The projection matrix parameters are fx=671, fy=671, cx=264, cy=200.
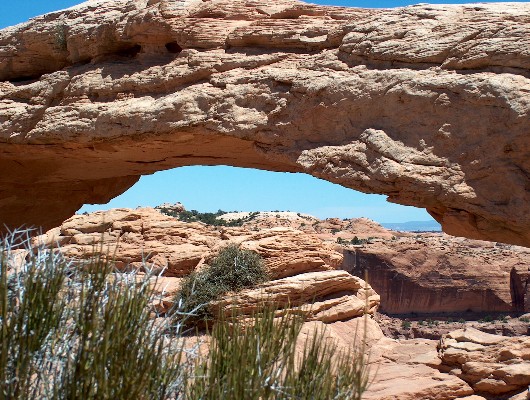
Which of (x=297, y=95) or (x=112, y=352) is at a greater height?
(x=297, y=95)

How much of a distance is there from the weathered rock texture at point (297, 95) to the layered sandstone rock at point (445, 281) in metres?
26.3

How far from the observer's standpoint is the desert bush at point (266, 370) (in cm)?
434

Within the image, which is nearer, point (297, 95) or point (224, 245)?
point (297, 95)

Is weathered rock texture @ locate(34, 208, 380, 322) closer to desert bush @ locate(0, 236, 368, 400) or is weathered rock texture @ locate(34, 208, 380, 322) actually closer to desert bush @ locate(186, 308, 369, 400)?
desert bush @ locate(186, 308, 369, 400)

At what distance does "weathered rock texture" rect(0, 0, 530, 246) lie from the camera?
7.07 metres

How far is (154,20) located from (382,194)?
3.85 meters

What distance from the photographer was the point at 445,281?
35.7 m

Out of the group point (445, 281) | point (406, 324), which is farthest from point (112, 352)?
point (445, 281)

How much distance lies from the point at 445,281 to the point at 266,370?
32.9m

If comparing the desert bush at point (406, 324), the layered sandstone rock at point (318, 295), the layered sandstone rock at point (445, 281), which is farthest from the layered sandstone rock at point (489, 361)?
the layered sandstone rock at point (445, 281)

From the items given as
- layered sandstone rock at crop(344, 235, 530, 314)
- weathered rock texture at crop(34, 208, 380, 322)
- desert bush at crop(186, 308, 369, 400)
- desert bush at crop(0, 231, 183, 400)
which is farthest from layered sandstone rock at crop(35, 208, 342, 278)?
layered sandstone rock at crop(344, 235, 530, 314)

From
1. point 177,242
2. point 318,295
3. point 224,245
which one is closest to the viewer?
point 318,295

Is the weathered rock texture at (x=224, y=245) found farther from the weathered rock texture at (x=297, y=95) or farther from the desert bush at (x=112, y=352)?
the desert bush at (x=112, y=352)

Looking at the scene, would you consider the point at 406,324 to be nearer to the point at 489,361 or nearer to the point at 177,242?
the point at 177,242
